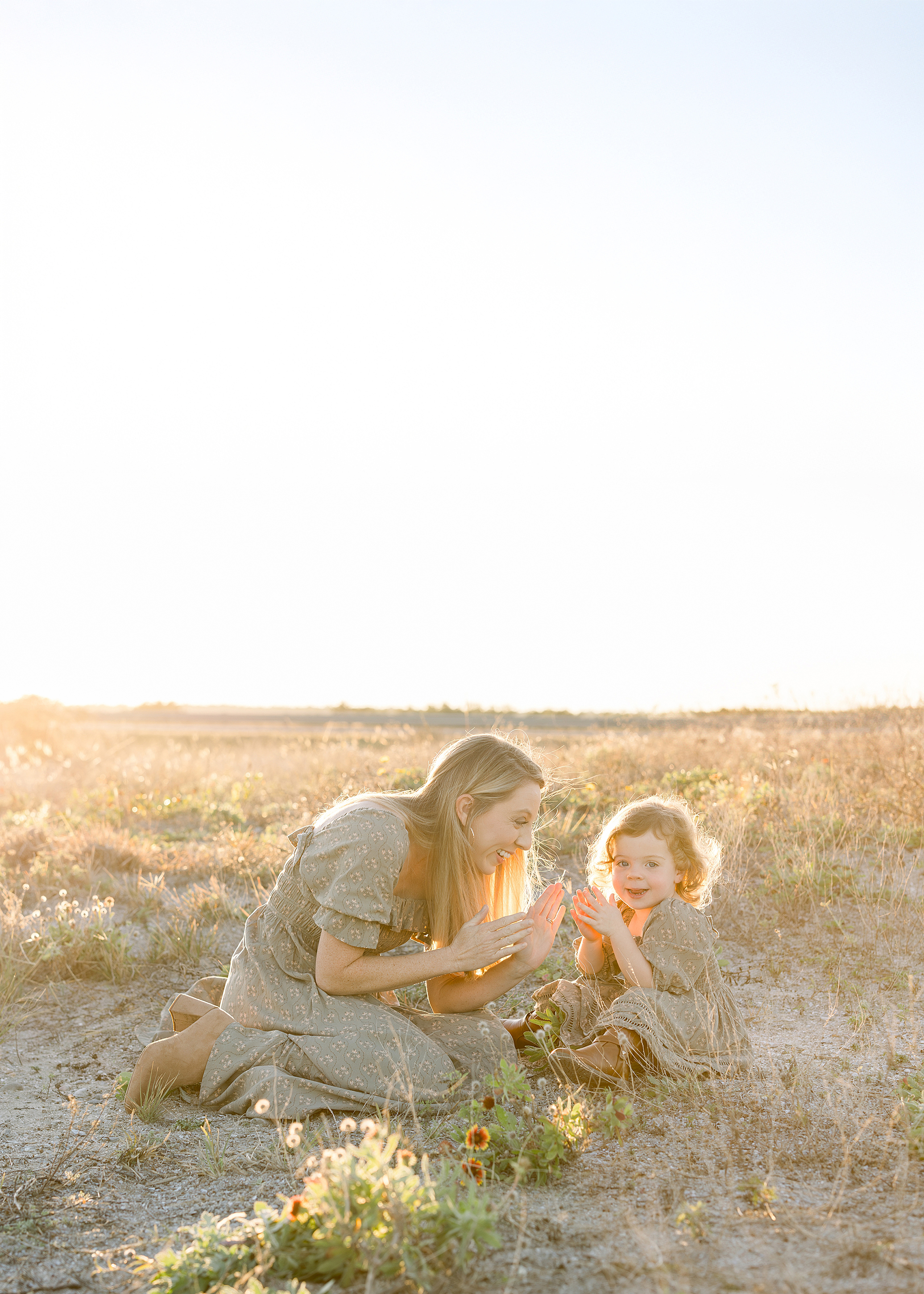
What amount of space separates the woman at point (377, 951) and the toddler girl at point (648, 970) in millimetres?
288

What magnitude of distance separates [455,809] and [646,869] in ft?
2.84

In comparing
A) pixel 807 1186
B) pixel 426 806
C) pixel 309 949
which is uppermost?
pixel 426 806

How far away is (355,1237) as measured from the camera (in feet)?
7.10

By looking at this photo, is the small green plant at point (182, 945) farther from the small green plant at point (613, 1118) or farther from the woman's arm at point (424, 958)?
the small green plant at point (613, 1118)

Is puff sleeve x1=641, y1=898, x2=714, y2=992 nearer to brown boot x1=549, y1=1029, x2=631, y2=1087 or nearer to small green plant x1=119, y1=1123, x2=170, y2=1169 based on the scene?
brown boot x1=549, y1=1029, x2=631, y2=1087

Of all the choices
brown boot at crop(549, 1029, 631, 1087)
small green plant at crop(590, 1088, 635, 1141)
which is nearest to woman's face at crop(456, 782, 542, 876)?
brown boot at crop(549, 1029, 631, 1087)

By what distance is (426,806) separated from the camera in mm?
3744

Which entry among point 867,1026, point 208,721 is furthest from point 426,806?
point 208,721

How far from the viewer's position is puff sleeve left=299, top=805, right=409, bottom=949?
3504 millimetres

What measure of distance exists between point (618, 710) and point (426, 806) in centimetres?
1130

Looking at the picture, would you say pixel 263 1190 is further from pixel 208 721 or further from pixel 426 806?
pixel 208 721

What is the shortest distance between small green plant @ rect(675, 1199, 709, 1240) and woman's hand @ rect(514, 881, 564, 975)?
133 centimetres

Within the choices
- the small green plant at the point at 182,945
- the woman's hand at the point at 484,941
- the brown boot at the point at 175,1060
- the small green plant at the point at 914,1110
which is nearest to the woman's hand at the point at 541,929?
the woman's hand at the point at 484,941

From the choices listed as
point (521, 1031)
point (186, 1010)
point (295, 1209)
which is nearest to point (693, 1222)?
point (295, 1209)
